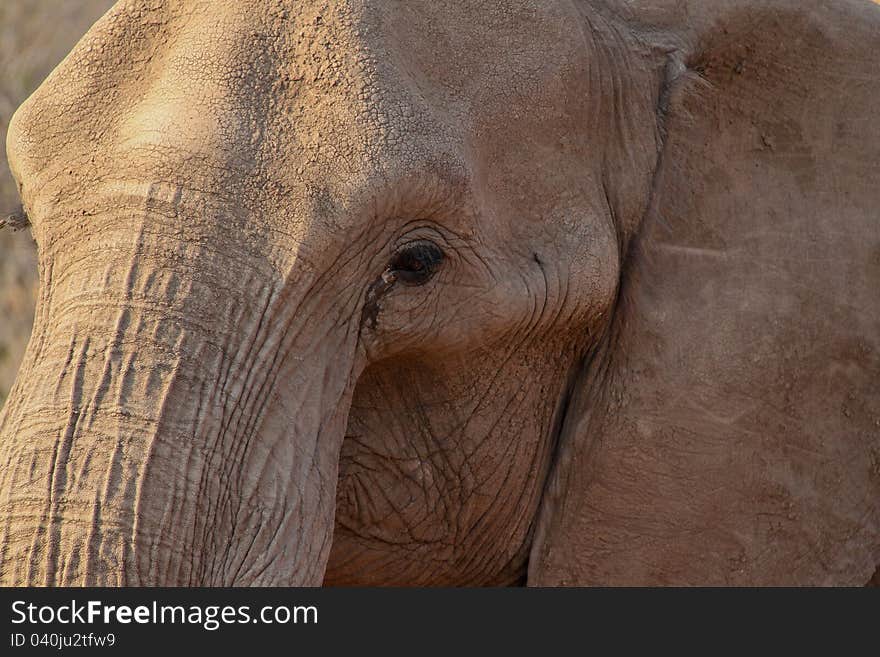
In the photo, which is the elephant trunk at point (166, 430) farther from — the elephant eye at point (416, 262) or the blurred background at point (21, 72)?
the blurred background at point (21, 72)

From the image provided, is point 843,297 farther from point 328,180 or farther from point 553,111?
point 328,180

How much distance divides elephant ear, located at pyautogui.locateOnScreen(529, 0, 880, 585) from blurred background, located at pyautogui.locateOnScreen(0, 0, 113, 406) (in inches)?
168

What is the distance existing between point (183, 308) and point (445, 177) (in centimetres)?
41

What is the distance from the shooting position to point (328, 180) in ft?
7.40

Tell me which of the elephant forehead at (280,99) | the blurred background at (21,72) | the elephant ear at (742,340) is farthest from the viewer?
the blurred background at (21,72)

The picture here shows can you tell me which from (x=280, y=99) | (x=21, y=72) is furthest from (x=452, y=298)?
(x=21, y=72)

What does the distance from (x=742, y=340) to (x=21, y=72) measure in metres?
4.80

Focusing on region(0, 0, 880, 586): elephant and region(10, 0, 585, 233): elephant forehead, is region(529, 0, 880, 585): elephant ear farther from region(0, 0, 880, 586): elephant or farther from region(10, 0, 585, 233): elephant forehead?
region(10, 0, 585, 233): elephant forehead

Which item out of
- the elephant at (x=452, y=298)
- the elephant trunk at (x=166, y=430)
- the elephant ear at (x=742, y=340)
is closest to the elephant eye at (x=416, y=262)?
the elephant at (x=452, y=298)

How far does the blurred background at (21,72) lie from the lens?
22.2ft

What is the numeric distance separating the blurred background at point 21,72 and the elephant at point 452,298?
426cm

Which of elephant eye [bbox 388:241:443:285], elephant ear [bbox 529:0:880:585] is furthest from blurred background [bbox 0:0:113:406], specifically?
elephant eye [bbox 388:241:443:285]

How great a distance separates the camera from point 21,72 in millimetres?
6879

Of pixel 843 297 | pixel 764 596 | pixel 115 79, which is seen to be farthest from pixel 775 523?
pixel 115 79
